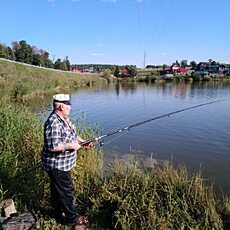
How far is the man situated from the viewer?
11.6ft

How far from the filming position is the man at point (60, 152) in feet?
11.6

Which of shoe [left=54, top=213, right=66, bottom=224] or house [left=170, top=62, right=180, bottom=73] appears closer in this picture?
shoe [left=54, top=213, right=66, bottom=224]

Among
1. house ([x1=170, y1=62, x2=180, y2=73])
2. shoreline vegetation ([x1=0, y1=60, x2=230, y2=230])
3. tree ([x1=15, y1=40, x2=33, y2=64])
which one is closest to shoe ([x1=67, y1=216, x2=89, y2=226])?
shoreline vegetation ([x1=0, y1=60, x2=230, y2=230])

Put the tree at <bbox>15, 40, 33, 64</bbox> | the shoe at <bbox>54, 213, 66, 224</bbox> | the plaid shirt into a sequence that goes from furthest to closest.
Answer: the tree at <bbox>15, 40, 33, 64</bbox>, the shoe at <bbox>54, 213, 66, 224</bbox>, the plaid shirt

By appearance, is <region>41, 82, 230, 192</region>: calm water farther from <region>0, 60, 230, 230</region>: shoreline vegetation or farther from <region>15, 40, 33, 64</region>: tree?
<region>15, 40, 33, 64</region>: tree

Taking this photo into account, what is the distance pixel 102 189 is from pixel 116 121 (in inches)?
447

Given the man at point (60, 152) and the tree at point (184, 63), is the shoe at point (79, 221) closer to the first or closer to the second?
the man at point (60, 152)

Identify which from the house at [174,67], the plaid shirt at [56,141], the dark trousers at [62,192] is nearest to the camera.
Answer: the plaid shirt at [56,141]

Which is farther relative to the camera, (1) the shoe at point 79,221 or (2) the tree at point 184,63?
(2) the tree at point 184,63

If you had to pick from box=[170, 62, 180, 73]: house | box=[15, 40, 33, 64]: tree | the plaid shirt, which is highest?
box=[15, 40, 33, 64]: tree

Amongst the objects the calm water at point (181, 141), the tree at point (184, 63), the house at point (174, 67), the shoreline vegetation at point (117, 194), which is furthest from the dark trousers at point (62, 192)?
the tree at point (184, 63)

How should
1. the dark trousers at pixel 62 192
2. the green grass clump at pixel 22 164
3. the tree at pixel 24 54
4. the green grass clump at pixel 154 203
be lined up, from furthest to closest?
the tree at pixel 24 54, the green grass clump at pixel 22 164, the green grass clump at pixel 154 203, the dark trousers at pixel 62 192

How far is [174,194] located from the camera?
424 cm

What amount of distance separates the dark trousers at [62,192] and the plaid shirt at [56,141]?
0.35 feet
